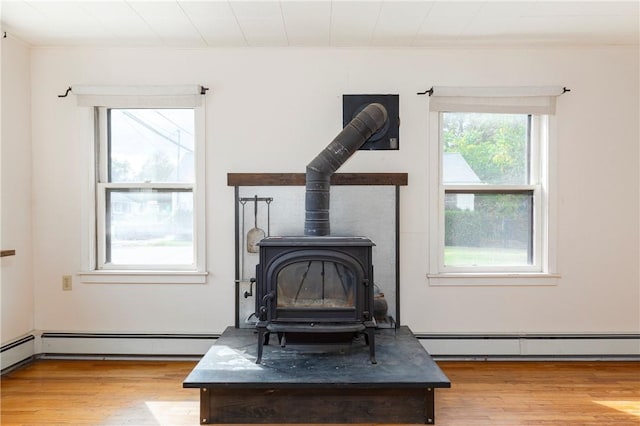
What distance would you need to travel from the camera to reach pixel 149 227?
11.7ft

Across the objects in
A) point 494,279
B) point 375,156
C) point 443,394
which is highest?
point 375,156

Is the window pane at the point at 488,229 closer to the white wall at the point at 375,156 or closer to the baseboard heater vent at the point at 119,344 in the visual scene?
the white wall at the point at 375,156

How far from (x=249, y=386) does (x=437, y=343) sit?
1.60 metres

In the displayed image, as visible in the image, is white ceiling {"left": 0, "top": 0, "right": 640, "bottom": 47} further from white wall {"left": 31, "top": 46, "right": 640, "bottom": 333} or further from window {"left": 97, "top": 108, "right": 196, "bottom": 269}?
window {"left": 97, "top": 108, "right": 196, "bottom": 269}

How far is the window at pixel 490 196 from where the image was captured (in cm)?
349

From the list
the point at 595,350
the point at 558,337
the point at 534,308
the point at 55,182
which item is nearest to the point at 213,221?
the point at 55,182

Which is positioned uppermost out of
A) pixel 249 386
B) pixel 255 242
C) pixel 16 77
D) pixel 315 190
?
pixel 16 77

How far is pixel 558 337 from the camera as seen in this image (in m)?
3.44

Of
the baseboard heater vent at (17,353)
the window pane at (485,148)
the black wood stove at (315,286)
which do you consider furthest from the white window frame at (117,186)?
the window pane at (485,148)

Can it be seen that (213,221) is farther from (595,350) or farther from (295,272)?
(595,350)

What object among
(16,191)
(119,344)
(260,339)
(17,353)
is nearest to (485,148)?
(260,339)

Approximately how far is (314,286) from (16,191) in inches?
86.0

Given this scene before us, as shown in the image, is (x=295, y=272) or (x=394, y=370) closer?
(x=394, y=370)

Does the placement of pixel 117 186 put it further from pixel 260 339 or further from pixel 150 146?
pixel 260 339
